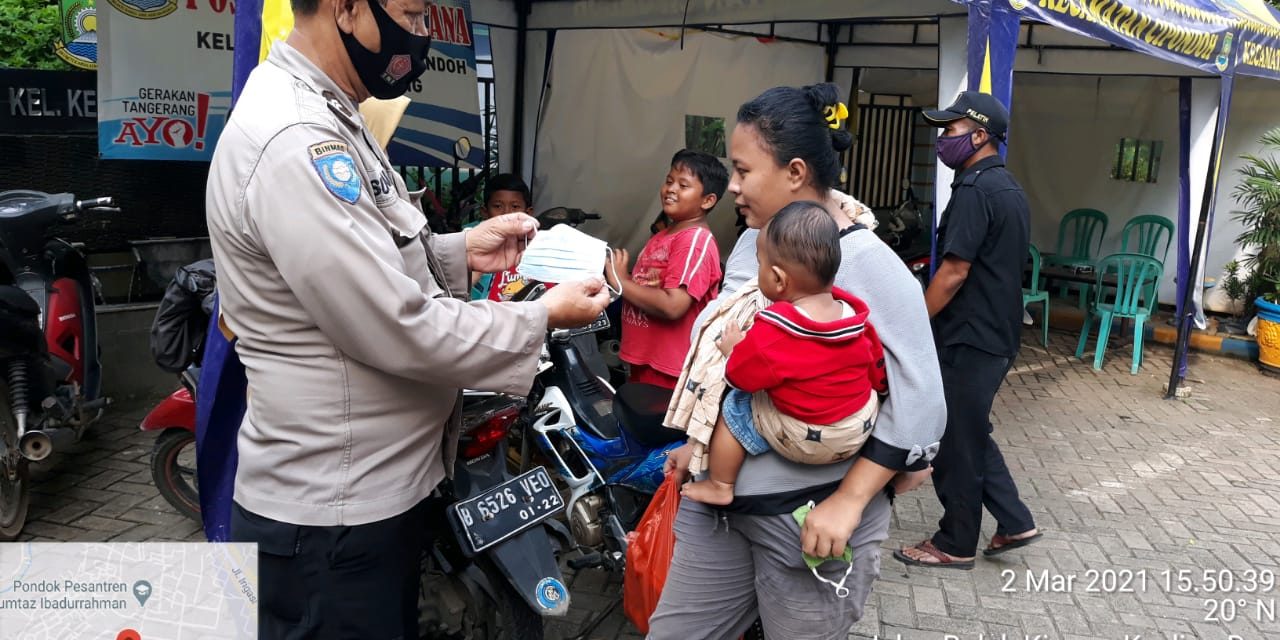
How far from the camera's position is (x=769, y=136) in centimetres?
192

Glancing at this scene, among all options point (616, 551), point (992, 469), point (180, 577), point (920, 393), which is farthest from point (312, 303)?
point (992, 469)

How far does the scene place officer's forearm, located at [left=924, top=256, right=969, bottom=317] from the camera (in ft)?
12.1

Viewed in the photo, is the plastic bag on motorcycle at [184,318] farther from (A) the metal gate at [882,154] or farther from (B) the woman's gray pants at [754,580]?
(A) the metal gate at [882,154]

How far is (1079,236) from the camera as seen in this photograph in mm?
10109

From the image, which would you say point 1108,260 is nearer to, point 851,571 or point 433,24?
point 433,24

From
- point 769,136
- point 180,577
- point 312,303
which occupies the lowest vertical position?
point 180,577

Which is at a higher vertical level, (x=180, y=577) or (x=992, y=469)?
(x=180, y=577)

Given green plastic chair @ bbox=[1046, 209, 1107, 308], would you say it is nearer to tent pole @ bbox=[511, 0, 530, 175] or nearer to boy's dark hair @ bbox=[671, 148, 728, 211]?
tent pole @ bbox=[511, 0, 530, 175]

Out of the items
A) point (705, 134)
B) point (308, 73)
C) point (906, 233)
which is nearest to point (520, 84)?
Result: point (705, 134)

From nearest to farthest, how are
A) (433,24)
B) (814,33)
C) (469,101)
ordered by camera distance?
(433,24) → (469,101) → (814,33)

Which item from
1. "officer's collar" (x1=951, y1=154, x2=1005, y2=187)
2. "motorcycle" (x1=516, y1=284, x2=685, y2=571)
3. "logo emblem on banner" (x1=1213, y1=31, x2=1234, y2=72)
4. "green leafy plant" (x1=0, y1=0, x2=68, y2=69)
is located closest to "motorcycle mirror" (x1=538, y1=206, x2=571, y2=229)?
"motorcycle" (x1=516, y1=284, x2=685, y2=571)

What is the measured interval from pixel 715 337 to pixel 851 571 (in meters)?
0.57

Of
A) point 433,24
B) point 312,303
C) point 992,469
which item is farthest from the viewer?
point 433,24

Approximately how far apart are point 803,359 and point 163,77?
494cm
